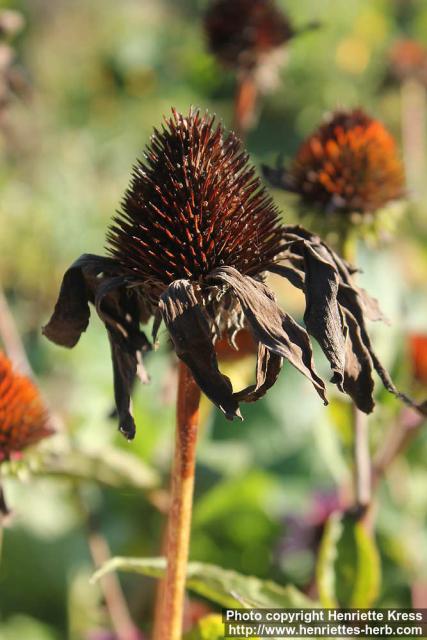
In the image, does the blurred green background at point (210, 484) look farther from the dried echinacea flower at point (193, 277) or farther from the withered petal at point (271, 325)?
the withered petal at point (271, 325)

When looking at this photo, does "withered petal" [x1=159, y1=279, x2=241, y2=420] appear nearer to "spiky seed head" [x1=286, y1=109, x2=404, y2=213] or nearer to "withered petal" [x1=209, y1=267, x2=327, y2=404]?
"withered petal" [x1=209, y1=267, x2=327, y2=404]

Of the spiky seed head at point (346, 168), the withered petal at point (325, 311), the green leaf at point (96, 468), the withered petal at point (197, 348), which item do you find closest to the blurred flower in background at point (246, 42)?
the spiky seed head at point (346, 168)

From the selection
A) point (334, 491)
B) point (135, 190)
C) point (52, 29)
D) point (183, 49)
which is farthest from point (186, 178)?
point (52, 29)

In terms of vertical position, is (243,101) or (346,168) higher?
(243,101)

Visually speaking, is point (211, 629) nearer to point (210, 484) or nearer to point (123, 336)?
point (123, 336)

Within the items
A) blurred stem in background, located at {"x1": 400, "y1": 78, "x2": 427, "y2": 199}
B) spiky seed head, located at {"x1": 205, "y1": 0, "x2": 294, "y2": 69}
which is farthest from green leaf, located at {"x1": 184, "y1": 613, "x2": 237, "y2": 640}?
blurred stem in background, located at {"x1": 400, "y1": 78, "x2": 427, "y2": 199}

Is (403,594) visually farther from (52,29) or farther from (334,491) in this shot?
(52,29)

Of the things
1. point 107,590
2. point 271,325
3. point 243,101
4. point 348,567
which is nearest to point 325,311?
point 271,325
